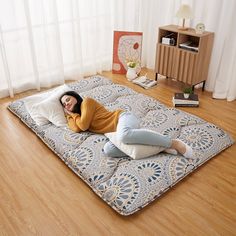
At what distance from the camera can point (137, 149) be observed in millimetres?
1962

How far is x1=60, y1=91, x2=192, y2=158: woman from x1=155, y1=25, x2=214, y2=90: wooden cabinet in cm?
116

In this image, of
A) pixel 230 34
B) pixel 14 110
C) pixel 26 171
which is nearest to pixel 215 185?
pixel 26 171

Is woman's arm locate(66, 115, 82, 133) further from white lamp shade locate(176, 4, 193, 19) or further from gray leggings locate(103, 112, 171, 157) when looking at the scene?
white lamp shade locate(176, 4, 193, 19)

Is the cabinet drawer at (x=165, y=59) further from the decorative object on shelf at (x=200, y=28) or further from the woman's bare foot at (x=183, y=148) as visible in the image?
the woman's bare foot at (x=183, y=148)

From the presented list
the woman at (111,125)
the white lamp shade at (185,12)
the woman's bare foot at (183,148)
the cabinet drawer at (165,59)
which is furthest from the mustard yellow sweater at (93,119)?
the white lamp shade at (185,12)

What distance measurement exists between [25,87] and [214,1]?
89.4 inches

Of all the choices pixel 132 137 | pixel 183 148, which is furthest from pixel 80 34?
pixel 183 148

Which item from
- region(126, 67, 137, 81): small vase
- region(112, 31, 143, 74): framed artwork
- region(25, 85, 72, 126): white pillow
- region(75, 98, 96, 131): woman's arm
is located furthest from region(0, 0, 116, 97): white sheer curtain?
region(75, 98, 96, 131): woman's arm

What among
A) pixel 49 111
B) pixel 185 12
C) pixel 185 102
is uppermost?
pixel 185 12

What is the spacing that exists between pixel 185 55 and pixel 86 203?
6.65 feet

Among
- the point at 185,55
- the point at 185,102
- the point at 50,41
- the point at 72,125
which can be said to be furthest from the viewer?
the point at 50,41

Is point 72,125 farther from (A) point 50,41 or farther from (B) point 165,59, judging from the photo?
(B) point 165,59

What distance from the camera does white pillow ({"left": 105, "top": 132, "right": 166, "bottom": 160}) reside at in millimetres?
1968

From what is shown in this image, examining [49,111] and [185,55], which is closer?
[49,111]
